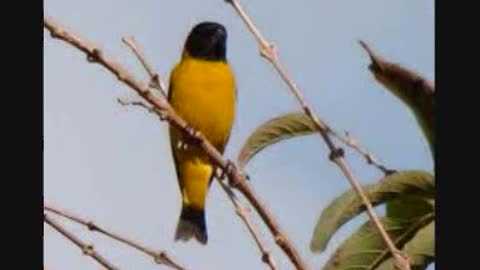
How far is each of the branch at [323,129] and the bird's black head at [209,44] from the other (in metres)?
3.70

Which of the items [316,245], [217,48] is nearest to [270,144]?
[316,245]

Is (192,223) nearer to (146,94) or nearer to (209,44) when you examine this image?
(209,44)

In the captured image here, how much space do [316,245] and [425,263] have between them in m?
0.20

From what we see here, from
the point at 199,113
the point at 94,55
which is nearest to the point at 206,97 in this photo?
the point at 199,113

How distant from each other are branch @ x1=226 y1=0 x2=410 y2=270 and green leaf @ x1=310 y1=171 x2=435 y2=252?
0.19 ft

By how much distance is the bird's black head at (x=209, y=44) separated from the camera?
18.2ft

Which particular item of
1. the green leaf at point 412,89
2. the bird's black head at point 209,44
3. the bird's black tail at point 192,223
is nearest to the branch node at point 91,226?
the green leaf at point 412,89

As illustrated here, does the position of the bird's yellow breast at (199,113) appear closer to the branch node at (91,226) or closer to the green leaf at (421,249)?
the branch node at (91,226)

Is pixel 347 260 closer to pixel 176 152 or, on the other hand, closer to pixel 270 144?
pixel 270 144

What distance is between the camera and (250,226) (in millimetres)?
1774

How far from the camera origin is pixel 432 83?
4.52 feet

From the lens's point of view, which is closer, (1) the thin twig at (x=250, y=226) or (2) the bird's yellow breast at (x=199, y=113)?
(1) the thin twig at (x=250, y=226)

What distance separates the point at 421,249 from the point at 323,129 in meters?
0.26

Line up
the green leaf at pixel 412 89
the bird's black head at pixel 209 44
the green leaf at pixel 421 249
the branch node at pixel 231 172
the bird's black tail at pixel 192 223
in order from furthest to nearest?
1. the bird's black head at pixel 209 44
2. the bird's black tail at pixel 192 223
3. the branch node at pixel 231 172
4. the green leaf at pixel 421 249
5. the green leaf at pixel 412 89
